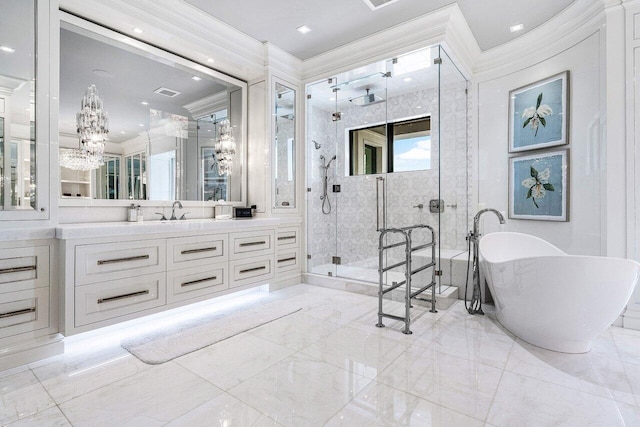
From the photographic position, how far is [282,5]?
9.79 feet

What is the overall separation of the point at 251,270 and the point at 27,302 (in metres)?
1.81

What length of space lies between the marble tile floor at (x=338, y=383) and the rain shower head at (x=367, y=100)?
9.77 feet

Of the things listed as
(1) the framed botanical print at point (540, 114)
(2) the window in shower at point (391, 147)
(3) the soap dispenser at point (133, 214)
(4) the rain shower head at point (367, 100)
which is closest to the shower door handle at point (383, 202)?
(2) the window in shower at point (391, 147)

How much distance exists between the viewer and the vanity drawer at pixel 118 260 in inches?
88.2

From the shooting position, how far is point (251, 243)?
349cm

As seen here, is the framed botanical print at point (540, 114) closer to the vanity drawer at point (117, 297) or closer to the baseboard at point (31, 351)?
the vanity drawer at point (117, 297)

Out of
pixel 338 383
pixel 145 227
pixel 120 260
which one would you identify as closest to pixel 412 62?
pixel 145 227

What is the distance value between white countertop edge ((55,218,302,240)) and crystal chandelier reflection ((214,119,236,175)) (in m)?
0.80

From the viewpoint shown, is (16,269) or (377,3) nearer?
(16,269)

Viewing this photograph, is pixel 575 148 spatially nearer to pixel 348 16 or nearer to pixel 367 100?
pixel 367 100

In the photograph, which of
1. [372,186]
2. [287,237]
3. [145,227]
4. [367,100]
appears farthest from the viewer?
[372,186]

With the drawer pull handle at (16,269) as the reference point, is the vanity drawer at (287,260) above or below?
below

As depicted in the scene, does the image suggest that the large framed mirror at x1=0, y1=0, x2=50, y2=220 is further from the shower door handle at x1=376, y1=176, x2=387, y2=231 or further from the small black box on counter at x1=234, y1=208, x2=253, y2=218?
the shower door handle at x1=376, y1=176, x2=387, y2=231

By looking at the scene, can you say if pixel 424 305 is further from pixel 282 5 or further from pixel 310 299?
pixel 282 5
